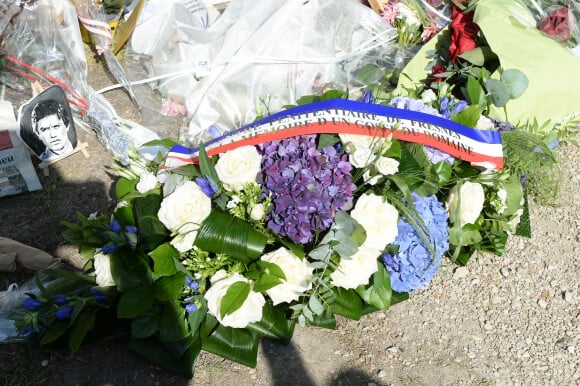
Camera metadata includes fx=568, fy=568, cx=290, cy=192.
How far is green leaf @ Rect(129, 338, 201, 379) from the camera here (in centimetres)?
185

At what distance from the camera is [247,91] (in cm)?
278

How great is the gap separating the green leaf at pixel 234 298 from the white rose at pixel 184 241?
18 cm

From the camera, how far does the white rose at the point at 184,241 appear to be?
168 centimetres

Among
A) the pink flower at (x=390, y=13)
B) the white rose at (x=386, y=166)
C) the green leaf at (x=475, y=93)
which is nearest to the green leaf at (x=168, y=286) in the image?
the white rose at (x=386, y=166)

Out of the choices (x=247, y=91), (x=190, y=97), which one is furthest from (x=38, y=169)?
(x=247, y=91)

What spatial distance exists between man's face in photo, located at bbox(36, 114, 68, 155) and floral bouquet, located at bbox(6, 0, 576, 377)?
29.6 inches

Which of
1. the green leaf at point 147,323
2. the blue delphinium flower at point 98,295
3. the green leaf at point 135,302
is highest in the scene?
the green leaf at point 135,302

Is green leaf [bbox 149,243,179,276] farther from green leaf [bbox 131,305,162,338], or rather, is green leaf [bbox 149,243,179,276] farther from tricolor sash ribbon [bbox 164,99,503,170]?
tricolor sash ribbon [bbox 164,99,503,170]

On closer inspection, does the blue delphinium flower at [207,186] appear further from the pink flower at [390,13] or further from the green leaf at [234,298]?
the pink flower at [390,13]

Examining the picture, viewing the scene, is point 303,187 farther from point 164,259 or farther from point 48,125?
point 48,125

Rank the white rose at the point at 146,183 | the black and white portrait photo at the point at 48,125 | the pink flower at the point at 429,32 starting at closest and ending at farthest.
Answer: the white rose at the point at 146,183 → the black and white portrait photo at the point at 48,125 → the pink flower at the point at 429,32

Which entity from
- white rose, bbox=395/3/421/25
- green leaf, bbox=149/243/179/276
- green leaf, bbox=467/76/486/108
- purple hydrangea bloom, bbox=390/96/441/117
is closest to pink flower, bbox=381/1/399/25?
white rose, bbox=395/3/421/25

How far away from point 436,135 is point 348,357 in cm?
84

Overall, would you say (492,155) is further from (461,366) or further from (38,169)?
(38,169)
